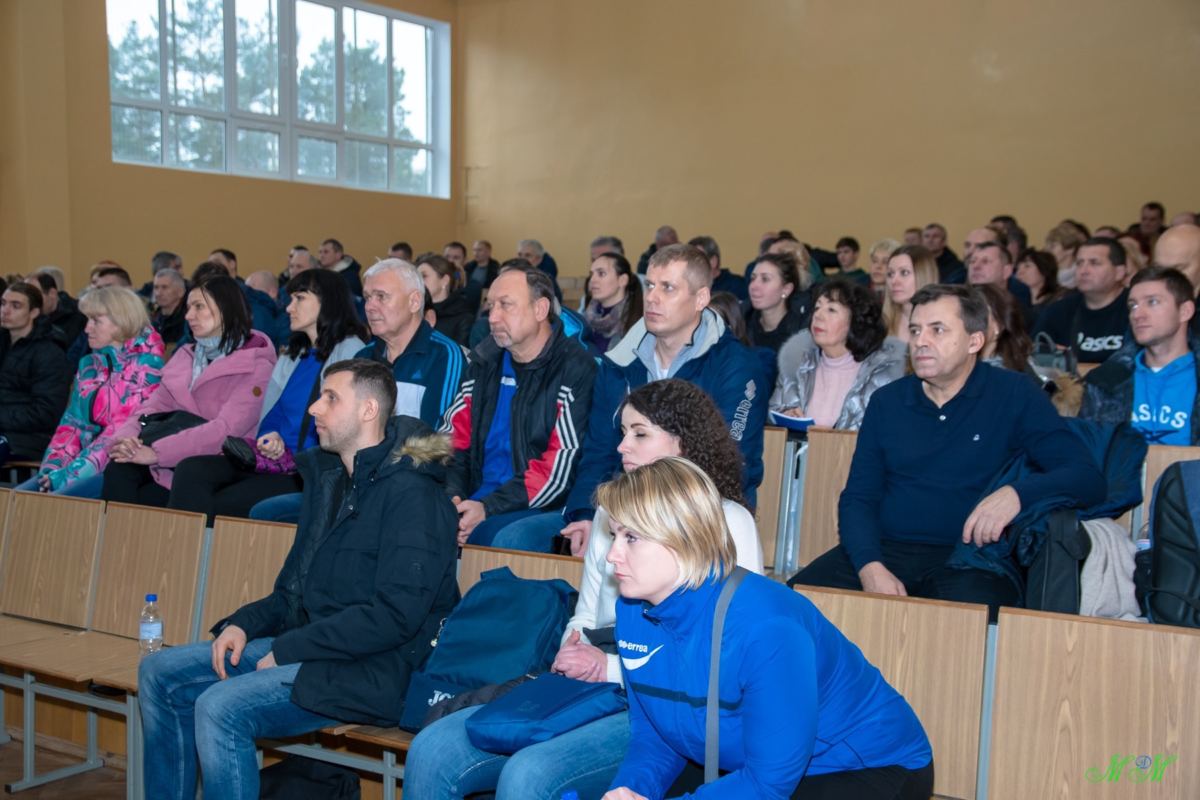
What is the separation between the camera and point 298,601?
2.97 metres

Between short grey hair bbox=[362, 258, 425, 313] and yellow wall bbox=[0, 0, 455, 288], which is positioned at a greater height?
yellow wall bbox=[0, 0, 455, 288]

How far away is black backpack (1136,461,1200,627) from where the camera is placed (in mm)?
2484

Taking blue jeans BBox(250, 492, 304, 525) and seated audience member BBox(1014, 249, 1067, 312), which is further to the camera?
seated audience member BBox(1014, 249, 1067, 312)

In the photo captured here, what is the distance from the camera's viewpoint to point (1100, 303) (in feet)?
18.3

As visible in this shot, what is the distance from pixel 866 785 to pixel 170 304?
6327 millimetres

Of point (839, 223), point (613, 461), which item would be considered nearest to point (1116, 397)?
point (613, 461)

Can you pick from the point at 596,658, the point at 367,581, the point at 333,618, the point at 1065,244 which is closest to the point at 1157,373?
the point at 596,658

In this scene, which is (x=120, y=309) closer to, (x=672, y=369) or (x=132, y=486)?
(x=132, y=486)

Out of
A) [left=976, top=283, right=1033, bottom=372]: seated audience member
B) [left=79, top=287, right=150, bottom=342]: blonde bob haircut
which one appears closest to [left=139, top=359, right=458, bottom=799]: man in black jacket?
[left=976, top=283, right=1033, bottom=372]: seated audience member

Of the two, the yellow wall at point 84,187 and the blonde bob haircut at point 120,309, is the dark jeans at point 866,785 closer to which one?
the blonde bob haircut at point 120,309

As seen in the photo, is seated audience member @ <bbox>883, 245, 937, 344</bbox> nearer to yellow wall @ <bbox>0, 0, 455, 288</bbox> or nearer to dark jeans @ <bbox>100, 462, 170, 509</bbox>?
dark jeans @ <bbox>100, 462, 170, 509</bbox>

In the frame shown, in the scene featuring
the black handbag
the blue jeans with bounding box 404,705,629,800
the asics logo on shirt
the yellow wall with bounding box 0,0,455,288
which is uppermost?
the yellow wall with bounding box 0,0,455,288

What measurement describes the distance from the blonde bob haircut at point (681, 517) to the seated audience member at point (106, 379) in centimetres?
342

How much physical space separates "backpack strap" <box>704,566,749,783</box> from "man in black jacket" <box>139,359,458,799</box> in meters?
1.01
